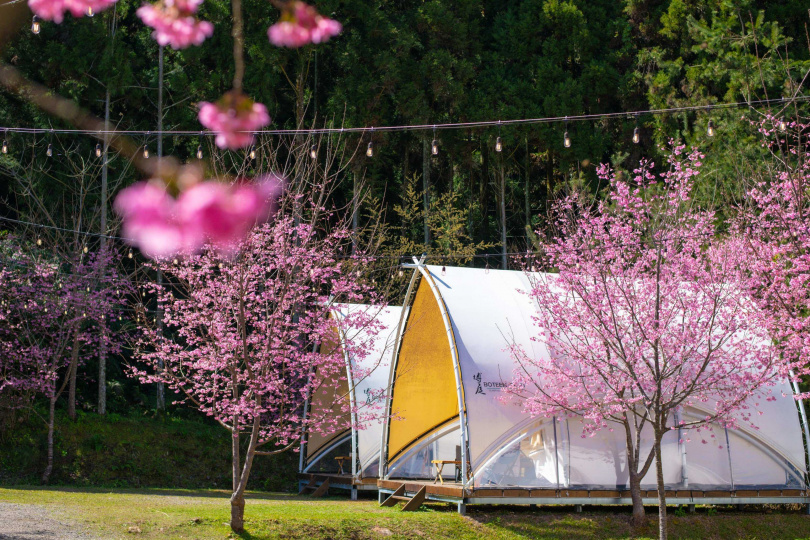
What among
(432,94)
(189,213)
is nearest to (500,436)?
(189,213)

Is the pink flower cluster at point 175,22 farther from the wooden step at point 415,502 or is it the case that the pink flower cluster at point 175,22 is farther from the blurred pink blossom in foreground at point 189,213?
the wooden step at point 415,502

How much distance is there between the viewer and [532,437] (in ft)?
45.7

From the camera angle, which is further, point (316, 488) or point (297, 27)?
point (316, 488)

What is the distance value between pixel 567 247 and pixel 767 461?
556cm

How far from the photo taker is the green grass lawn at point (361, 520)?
11.3 metres

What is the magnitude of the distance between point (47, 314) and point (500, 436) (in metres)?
10.7

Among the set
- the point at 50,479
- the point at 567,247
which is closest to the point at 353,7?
the point at 567,247

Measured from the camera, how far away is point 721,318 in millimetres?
12805

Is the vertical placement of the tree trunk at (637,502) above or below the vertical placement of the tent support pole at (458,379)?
below

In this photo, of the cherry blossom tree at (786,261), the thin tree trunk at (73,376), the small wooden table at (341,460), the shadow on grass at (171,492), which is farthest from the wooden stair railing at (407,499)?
the thin tree trunk at (73,376)

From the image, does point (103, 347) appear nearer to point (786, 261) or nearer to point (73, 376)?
point (73, 376)

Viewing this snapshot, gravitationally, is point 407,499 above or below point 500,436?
below

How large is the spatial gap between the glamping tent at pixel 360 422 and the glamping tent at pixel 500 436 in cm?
69

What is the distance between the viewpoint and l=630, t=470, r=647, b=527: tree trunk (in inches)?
516
